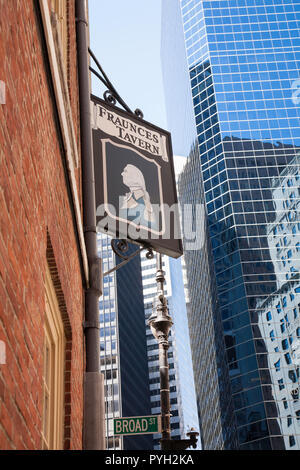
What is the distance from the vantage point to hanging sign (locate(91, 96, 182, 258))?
6.72 meters

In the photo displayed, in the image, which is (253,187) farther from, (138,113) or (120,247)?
(120,247)

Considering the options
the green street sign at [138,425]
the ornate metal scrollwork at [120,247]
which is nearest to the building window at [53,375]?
the ornate metal scrollwork at [120,247]

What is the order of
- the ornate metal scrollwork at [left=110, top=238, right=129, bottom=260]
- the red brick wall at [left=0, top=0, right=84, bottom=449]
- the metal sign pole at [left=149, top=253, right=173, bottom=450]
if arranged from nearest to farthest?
the red brick wall at [left=0, top=0, right=84, bottom=449] → the ornate metal scrollwork at [left=110, top=238, right=129, bottom=260] → the metal sign pole at [left=149, top=253, right=173, bottom=450]

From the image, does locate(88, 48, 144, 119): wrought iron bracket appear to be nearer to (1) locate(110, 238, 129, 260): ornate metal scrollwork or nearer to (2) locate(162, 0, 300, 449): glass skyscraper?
(1) locate(110, 238, 129, 260): ornate metal scrollwork

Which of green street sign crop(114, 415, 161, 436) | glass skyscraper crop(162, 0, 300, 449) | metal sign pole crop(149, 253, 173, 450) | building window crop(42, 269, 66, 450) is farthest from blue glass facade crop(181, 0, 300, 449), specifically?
building window crop(42, 269, 66, 450)

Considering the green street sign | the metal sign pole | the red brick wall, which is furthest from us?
the metal sign pole

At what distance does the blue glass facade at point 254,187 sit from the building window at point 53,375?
83173mm

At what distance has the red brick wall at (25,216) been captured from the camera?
2.43 meters

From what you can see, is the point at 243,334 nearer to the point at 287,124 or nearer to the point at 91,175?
the point at 287,124

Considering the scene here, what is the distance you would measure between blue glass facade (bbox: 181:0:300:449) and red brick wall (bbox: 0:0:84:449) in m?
84.5

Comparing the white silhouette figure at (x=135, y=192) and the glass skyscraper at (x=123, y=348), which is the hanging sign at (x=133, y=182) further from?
the glass skyscraper at (x=123, y=348)
